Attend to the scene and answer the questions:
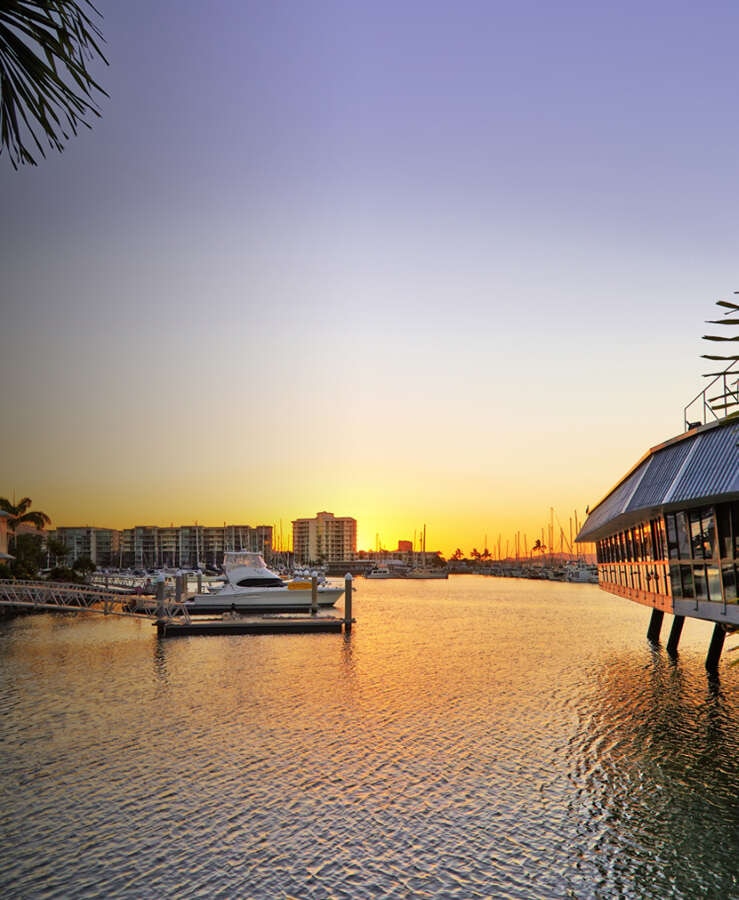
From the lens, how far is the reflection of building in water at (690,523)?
74.7 feet

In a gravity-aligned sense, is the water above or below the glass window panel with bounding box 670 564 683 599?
below

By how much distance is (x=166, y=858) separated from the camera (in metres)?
14.5

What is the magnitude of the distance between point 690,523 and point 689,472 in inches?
109

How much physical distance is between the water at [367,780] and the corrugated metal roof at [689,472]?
24.5 feet

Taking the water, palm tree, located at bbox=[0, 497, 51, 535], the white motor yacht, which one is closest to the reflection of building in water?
the water

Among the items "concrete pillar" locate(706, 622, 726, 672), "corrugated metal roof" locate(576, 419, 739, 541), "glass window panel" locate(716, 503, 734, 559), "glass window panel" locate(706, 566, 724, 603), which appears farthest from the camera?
"concrete pillar" locate(706, 622, 726, 672)

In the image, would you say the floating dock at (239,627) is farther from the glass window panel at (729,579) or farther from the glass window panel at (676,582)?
the glass window panel at (729,579)

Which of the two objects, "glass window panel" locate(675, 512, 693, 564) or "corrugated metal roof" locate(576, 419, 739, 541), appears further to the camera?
"glass window panel" locate(675, 512, 693, 564)

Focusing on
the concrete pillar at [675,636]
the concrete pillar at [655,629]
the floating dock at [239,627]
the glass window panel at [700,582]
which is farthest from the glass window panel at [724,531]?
the floating dock at [239,627]

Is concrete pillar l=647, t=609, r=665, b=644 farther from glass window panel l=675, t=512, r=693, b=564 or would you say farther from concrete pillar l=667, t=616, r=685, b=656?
glass window panel l=675, t=512, r=693, b=564

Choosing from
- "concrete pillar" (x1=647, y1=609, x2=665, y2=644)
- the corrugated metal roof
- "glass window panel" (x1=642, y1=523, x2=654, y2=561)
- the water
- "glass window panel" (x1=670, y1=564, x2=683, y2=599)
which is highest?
the corrugated metal roof

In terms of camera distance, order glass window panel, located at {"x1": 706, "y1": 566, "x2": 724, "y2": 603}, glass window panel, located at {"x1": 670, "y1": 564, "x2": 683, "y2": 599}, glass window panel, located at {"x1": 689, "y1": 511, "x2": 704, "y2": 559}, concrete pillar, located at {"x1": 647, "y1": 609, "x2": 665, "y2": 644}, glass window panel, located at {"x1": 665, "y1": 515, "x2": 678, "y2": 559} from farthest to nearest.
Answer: concrete pillar, located at {"x1": 647, "y1": 609, "x2": 665, "y2": 644} → glass window panel, located at {"x1": 670, "y1": 564, "x2": 683, "y2": 599} → glass window panel, located at {"x1": 665, "y1": 515, "x2": 678, "y2": 559} → glass window panel, located at {"x1": 689, "y1": 511, "x2": 704, "y2": 559} → glass window panel, located at {"x1": 706, "y1": 566, "x2": 724, "y2": 603}

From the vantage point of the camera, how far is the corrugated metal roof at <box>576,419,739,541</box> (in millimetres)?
21719

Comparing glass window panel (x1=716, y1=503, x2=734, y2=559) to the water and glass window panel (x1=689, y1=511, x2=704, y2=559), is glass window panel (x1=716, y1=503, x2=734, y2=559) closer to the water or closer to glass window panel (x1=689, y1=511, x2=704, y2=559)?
glass window panel (x1=689, y1=511, x2=704, y2=559)
